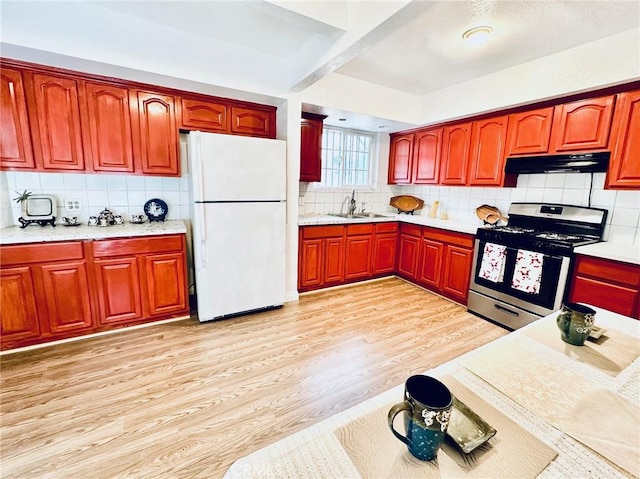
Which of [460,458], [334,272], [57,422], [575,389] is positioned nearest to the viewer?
[460,458]

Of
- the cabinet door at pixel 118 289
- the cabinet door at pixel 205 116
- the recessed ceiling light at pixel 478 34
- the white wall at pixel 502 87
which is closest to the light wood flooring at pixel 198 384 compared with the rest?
the cabinet door at pixel 118 289

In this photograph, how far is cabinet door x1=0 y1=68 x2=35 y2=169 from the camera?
2154 mm

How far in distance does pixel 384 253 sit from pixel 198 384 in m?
2.82

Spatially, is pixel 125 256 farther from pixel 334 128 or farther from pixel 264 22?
pixel 334 128

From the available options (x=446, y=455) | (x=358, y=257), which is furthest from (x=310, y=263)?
(x=446, y=455)

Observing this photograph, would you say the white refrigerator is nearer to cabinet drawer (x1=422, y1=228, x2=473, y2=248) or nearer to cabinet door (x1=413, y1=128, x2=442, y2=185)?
cabinet drawer (x1=422, y1=228, x2=473, y2=248)

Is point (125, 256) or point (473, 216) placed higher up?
point (473, 216)

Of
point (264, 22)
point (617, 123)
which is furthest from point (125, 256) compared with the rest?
point (617, 123)

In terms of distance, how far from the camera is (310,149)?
3447mm

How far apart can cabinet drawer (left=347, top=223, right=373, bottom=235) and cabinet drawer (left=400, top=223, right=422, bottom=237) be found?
1.67 feet

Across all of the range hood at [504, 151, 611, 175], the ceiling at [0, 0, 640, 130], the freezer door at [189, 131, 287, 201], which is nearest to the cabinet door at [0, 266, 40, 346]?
the freezer door at [189, 131, 287, 201]

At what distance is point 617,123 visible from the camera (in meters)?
2.28

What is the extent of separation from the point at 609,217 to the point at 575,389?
9.08 feet

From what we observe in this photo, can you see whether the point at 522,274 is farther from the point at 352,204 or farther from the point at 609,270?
the point at 352,204
